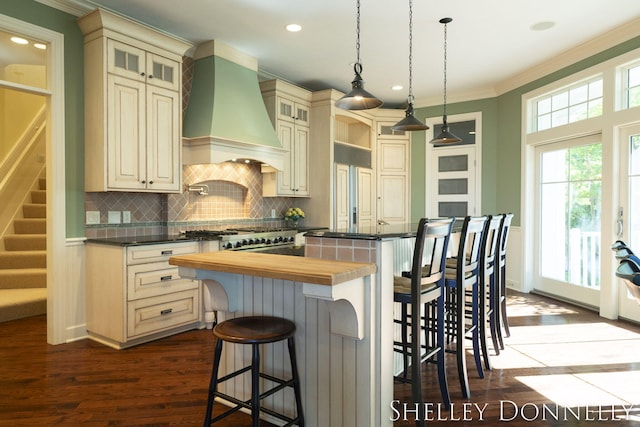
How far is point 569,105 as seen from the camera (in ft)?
16.4

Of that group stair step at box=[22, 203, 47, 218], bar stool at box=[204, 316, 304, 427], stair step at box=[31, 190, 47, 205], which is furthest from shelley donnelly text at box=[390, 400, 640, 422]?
stair step at box=[31, 190, 47, 205]

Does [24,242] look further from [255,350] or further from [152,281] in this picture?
[255,350]

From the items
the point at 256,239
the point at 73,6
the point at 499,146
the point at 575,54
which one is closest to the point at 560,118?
the point at 575,54

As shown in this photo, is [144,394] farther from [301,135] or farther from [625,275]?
[301,135]

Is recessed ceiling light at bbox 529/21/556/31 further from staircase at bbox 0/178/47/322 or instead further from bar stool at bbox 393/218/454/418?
staircase at bbox 0/178/47/322

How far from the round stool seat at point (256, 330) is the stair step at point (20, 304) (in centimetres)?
335

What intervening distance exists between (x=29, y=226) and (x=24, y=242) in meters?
0.30

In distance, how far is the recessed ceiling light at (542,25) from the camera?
4.07m

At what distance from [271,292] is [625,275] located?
185 cm

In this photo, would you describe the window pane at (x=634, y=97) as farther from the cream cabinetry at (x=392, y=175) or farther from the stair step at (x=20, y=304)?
the stair step at (x=20, y=304)

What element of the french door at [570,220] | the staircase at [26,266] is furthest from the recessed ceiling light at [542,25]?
the staircase at [26,266]

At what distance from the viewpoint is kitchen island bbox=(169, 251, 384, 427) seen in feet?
5.96

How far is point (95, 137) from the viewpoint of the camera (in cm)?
354

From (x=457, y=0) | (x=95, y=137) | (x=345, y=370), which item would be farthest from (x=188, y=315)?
(x=457, y=0)
